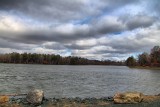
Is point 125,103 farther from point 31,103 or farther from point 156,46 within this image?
point 156,46

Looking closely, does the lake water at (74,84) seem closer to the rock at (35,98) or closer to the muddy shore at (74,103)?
the muddy shore at (74,103)

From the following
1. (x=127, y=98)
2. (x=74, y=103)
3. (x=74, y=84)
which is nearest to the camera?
(x=74, y=103)

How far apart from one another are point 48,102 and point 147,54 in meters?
185

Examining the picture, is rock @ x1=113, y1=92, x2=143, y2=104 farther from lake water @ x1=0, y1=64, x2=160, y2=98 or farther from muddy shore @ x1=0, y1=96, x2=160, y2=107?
lake water @ x1=0, y1=64, x2=160, y2=98

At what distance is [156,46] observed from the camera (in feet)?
609

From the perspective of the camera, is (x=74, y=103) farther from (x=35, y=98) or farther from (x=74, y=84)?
(x=74, y=84)

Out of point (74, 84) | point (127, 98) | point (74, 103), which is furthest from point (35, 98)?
point (74, 84)

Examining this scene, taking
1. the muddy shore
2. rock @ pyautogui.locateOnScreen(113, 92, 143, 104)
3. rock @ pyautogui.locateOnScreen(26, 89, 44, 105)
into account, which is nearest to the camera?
the muddy shore

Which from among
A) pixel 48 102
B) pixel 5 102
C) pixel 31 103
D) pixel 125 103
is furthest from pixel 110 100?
pixel 5 102

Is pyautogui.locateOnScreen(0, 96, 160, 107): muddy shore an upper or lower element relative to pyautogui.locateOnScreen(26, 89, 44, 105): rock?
lower

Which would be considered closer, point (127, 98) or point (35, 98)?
point (35, 98)

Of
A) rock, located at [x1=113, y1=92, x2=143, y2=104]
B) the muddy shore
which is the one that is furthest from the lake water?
rock, located at [x1=113, y1=92, x2=143, y2=104]

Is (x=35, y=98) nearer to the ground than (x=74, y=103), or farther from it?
farther from it

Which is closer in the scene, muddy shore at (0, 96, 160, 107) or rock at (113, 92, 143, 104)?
muddy shore at (0, 96, 160, 107)
